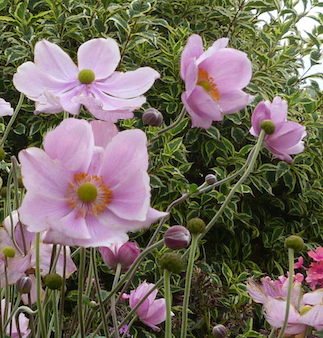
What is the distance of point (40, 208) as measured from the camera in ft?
1.27

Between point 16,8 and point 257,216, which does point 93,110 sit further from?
point 257,216

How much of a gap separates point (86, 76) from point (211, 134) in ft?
4.43

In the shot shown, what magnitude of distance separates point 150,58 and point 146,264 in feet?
2.80

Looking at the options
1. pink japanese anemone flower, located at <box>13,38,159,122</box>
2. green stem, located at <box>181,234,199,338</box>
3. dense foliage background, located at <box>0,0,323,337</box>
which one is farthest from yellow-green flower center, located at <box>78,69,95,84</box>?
dense foliage background, located at <box>0,0,323,337</box>

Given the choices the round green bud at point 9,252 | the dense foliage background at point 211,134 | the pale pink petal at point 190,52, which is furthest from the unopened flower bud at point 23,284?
the dense foliage background at point 211,134

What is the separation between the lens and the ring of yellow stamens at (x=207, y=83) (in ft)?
1.65

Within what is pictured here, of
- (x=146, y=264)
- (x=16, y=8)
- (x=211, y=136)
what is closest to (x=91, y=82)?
(x=146, y=264)

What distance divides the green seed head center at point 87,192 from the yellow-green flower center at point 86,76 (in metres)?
0.17

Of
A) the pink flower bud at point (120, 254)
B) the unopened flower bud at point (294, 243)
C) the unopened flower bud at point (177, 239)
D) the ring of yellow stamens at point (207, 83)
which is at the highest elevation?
the ring of yellow stamens at point (207, 83)

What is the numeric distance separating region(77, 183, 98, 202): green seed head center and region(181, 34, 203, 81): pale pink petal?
0.15 metres

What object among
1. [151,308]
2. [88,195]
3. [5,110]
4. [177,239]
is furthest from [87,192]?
[151,308]

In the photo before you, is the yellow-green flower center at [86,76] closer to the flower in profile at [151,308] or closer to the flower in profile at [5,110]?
the flower in profile at [5,110]

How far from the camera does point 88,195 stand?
0.42 metres

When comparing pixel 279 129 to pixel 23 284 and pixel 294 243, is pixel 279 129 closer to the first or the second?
pixel 294 243
